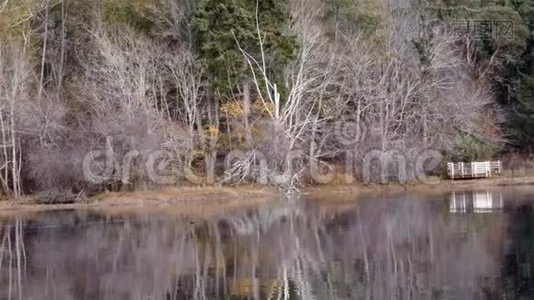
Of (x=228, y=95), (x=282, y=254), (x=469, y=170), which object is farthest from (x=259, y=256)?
(x=469, y=170)

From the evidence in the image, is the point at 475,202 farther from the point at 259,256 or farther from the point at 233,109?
the point at 259,256

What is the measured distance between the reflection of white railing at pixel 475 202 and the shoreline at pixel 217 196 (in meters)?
3.14

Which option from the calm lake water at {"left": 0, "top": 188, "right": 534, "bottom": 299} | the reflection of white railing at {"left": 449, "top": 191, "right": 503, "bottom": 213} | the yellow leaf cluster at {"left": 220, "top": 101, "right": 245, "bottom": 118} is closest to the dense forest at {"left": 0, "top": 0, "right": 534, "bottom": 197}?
the yellow leaf cluster at {"left": 220, "top": 101, "right": 245, "bottom": 118}

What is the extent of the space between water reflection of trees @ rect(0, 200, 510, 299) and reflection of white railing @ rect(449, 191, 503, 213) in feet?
5.97

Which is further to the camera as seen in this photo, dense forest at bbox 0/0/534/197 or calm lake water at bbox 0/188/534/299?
dense forest at bbox 0/0/534/197

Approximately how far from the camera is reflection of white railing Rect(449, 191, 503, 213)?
120 ft

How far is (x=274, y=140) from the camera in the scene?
49.2 meters

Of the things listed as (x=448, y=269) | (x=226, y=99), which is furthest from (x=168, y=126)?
(x=448, y=269)

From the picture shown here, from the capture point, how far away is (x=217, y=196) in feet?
156

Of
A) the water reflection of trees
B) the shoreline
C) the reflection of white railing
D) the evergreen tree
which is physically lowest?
the water reflection of trees

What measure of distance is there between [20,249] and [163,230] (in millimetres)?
5905

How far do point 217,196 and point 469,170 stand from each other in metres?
18.0

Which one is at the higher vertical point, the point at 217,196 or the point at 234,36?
the point at 234,36

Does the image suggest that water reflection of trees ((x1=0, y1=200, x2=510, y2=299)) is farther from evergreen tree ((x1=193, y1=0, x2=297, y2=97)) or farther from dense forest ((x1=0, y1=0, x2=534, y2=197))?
evergreen tree ((x1=193, y1=0, x2=297, y2=97))
